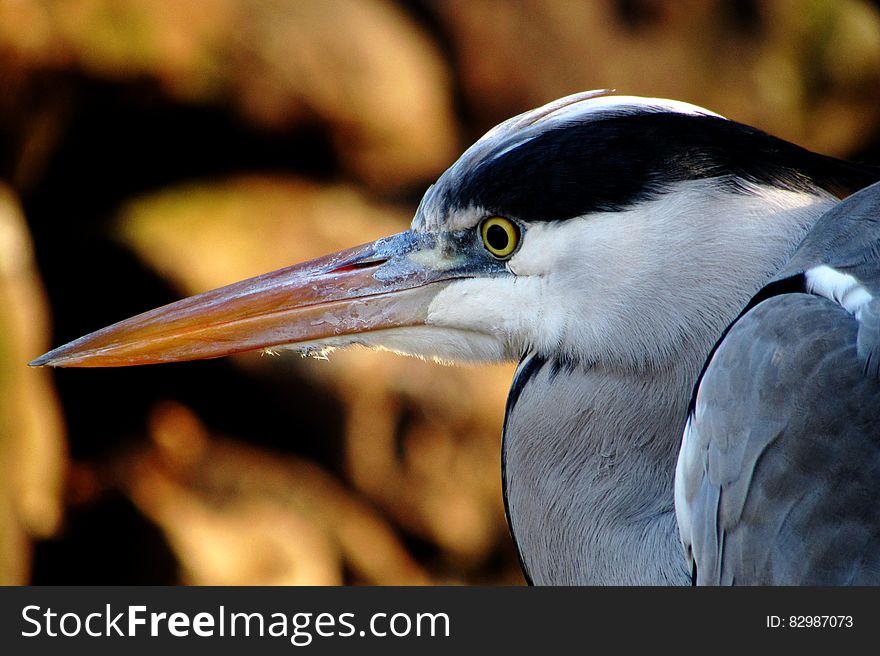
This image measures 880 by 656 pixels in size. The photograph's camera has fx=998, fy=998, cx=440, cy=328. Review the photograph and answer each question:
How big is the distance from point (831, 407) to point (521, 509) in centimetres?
41

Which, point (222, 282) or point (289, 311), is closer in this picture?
point (289, 311)

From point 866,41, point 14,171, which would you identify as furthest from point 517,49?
point 14,171

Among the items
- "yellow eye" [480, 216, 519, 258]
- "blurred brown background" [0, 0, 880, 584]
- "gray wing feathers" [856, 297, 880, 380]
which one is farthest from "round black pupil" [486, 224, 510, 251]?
"blurred brown background" [0, 0, 880, 584]

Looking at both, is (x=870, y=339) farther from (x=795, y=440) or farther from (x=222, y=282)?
(x=222, y=282)

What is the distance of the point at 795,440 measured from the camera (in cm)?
83

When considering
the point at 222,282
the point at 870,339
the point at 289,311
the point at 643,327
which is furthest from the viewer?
the point at 222,282

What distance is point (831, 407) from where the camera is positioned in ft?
2.69

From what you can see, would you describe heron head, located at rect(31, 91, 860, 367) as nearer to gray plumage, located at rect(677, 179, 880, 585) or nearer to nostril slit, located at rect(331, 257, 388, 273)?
nostril slit, located at rect(331, 257, 388, 273)

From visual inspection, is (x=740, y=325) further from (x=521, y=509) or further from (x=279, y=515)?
(x=279, y=515)

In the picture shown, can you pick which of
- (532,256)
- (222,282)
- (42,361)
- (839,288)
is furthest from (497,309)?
(222,282)

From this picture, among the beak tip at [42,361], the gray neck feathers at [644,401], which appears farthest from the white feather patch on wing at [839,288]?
the beak tip at [42,361]

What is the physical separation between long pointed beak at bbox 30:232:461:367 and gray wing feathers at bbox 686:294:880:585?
38 cm

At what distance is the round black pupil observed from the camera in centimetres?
108

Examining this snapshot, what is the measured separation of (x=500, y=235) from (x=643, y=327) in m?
0.19
